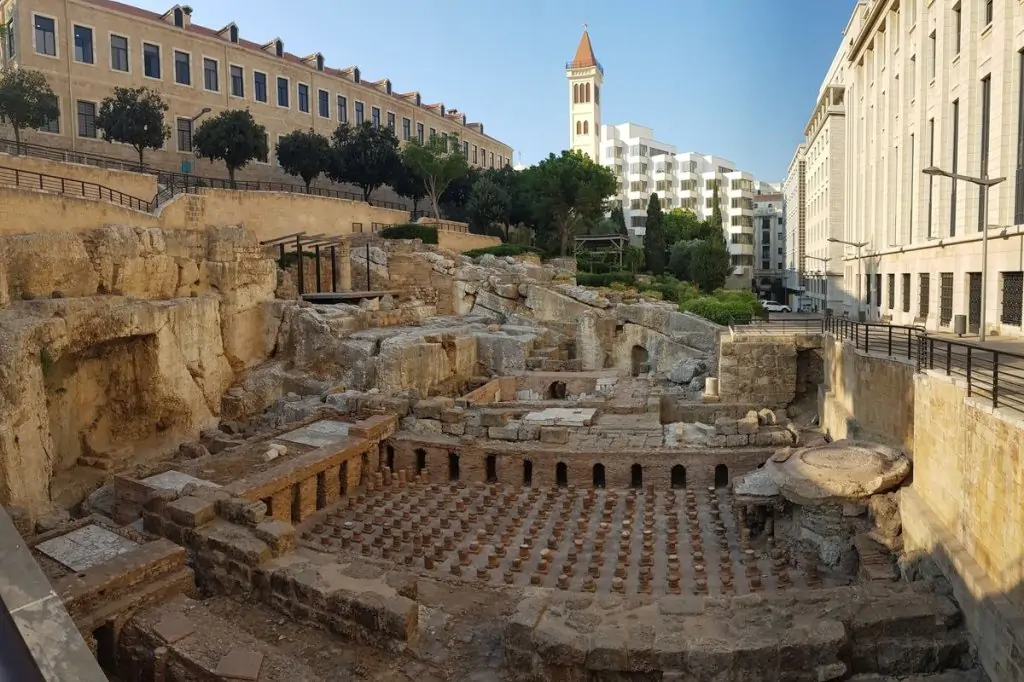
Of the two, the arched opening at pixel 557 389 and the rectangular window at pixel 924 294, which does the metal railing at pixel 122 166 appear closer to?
the arched opening at pixel 557 389

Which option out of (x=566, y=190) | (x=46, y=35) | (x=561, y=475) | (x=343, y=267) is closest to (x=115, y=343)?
(x=561, y=475)

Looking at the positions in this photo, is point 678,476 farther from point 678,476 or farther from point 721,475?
point 721,475

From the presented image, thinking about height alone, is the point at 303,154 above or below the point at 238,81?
below

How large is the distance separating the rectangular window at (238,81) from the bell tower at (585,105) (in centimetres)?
4093

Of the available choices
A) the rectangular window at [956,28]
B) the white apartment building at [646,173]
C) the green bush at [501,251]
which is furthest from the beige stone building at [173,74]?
the rectangular window at [956,28]

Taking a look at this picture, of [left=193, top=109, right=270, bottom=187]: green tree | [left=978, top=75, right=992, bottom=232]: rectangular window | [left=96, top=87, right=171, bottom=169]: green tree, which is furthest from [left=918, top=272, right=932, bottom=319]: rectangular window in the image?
[left=96, top=87, right=171, bottom=169]: green tree

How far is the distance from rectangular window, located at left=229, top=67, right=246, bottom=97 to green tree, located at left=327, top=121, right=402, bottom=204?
647 cm

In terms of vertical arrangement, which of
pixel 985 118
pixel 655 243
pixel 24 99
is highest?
pixel 24 99

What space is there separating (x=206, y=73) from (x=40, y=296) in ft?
98.4

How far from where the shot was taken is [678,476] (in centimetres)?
1380

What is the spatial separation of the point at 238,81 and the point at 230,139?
11393 mm

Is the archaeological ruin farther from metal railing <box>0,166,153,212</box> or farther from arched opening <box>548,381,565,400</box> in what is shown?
metal railing <box>0,166,153,212</box>

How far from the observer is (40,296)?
1650cm

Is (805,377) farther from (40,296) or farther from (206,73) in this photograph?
(206,73)
